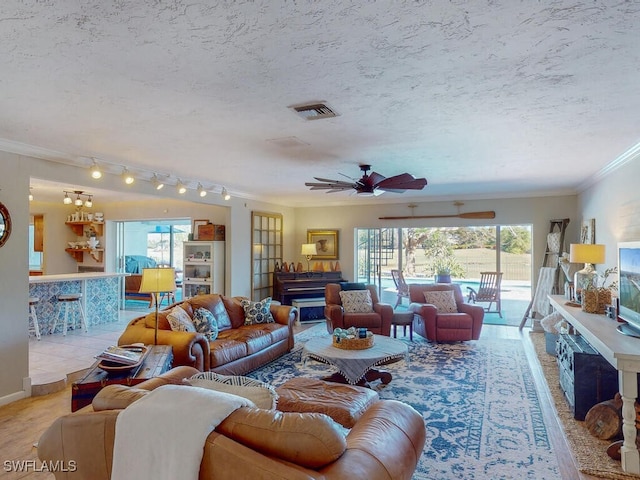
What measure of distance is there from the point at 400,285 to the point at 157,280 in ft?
18.8

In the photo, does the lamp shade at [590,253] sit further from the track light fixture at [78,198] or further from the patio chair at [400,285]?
the track light fixture at [78,198]

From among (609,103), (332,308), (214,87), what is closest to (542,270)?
(332,308)

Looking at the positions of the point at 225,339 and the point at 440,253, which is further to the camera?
the point at 440,253

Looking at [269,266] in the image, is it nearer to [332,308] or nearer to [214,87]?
[332,308]

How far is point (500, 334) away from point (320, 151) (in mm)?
4555

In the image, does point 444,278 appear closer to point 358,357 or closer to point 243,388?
point 358,357

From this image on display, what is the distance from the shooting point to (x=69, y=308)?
648 cm

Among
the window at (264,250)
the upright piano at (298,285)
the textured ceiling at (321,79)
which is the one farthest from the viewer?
the upright piano at (298,285)

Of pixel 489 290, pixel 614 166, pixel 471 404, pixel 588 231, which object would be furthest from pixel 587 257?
pixel 489 290

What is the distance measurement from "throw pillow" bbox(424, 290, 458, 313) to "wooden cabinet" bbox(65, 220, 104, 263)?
676 cm

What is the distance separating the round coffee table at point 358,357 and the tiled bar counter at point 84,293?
4445 mm

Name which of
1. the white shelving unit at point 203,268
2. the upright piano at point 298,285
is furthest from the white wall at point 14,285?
the upright piano at point 298,285

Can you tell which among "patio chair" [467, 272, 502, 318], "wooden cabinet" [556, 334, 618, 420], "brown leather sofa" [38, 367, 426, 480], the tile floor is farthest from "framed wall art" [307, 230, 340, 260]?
"brown leather sofa" [38, 367, 426, 480]

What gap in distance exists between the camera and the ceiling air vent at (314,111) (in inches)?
107
